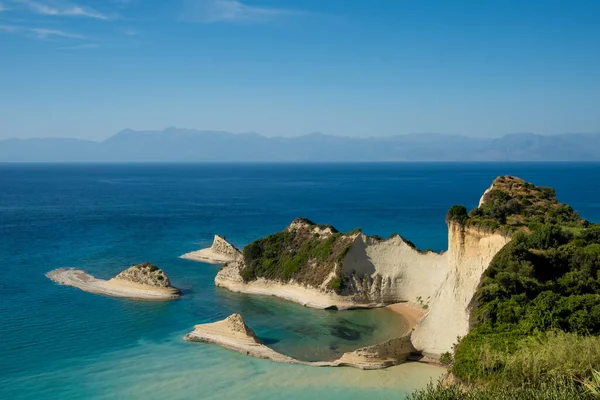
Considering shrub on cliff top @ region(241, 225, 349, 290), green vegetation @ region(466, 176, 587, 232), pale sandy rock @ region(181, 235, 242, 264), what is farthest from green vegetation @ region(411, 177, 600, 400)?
pale sandy rock @ region(181, 235, 242, 264)

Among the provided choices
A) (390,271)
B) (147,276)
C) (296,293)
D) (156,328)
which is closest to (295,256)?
(296,293)

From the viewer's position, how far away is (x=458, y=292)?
31281mm

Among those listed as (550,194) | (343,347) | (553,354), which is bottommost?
(343,347)

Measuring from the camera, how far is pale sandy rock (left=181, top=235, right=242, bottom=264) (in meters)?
55.1

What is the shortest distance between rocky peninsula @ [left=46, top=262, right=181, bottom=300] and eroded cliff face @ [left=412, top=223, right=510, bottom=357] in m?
20.5

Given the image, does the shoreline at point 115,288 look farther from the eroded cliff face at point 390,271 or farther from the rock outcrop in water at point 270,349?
the eroded cliff face at point 390,271

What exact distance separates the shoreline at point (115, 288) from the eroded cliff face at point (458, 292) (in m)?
20.5

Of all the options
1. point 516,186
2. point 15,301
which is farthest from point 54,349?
point 516,186

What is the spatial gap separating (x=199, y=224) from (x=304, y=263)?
38072mm

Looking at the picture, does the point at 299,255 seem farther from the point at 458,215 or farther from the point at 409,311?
the point at 458,215

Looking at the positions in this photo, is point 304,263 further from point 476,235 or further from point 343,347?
point 476,235

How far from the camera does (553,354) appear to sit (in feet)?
61.2

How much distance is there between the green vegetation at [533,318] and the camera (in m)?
17.7

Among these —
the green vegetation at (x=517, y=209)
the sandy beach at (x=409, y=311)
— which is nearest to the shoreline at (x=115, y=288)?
the sandy beach at (x=409, y=311)
